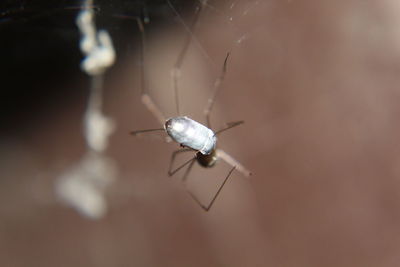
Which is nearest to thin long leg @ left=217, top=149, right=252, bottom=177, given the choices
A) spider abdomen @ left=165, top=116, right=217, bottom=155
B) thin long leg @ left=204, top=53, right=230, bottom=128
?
thin long leg @ left=204, top=53, right=230, bottom=128

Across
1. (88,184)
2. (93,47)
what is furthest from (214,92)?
(88,184)

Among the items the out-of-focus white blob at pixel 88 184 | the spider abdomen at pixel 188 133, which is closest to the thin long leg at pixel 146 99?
the out-of-focus white blob at pixel 88 184

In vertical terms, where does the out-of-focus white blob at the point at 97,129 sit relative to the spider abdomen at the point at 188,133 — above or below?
below

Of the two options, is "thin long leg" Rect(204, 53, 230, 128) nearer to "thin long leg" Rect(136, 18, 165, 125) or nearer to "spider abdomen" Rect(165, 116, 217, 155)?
"thin long leg" Rect(136, 18, 165, 125)

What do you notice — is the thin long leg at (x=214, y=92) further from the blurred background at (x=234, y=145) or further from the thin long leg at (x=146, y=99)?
the thin long leg at (x=146, y=99)

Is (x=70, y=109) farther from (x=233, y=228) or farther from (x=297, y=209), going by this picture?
(x=297, y=209)

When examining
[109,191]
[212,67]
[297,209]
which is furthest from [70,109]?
[297,209]
